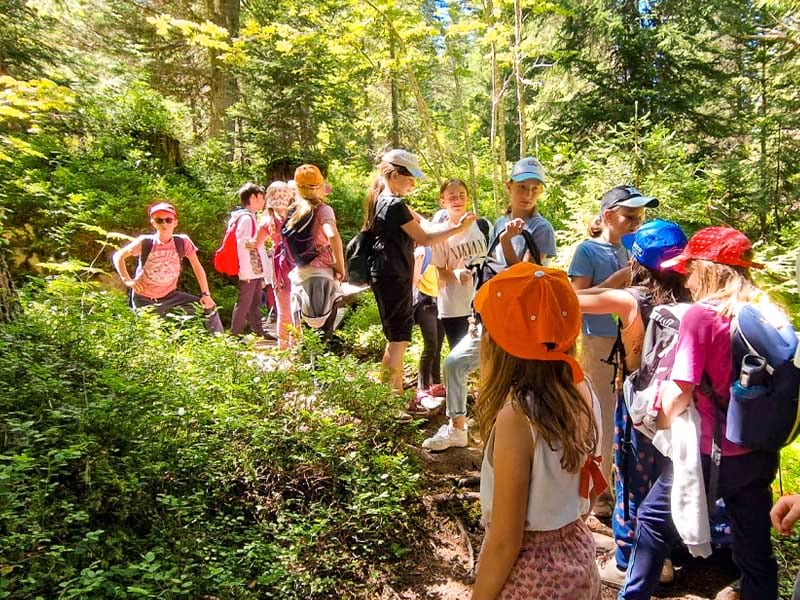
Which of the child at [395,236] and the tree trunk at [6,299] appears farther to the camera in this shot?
the tree trunk at [6,299]

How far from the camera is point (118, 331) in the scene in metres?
4.39

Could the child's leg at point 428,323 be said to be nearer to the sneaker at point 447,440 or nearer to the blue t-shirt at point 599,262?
the sneaker at point 447,440

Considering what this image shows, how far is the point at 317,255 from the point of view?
4.71 meters

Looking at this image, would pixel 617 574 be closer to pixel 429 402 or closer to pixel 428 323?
pixel 429 402

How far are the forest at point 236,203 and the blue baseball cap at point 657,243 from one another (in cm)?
108

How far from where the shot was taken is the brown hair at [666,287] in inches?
103

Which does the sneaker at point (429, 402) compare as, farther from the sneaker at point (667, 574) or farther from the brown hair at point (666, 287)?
the brown hair at point (666, 287)

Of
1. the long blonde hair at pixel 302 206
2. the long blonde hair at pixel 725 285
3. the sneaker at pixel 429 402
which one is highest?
the long blonde hair at pixel 302 206

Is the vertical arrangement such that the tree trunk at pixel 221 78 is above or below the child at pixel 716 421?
above

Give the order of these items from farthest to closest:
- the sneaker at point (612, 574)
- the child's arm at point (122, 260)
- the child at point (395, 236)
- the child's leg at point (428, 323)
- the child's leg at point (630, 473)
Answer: the child's arm at point (122, 260), the child's leg at point (428, 323), the child at point (395, 236), the sneaker at point (612, 574), the child's leg at point (630, 473)

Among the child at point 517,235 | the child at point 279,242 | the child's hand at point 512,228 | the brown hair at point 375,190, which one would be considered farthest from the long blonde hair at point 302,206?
the child's hand at point 512,228

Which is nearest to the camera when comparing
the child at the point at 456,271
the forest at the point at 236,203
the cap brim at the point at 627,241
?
the forest at the point at 236,203

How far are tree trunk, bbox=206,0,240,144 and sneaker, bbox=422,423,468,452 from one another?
460 inches

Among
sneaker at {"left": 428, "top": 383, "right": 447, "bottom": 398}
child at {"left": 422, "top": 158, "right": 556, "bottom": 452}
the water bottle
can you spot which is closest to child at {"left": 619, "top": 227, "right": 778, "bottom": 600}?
the water bottle
